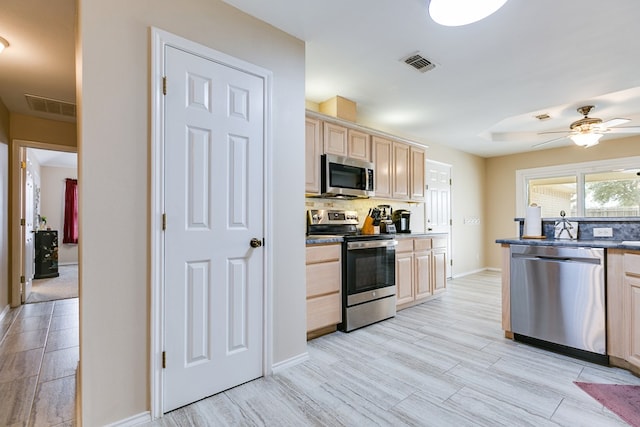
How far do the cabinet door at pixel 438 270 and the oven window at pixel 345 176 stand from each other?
1.43 metres

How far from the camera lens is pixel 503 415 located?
1.71 metres

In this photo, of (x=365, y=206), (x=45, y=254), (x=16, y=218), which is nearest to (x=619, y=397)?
(x=365, y=206)

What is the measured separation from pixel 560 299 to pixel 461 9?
2.25m

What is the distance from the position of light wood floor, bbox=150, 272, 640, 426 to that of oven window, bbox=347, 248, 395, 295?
1.53 feet

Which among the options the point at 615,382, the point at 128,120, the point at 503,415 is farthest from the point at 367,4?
the point at 615,382

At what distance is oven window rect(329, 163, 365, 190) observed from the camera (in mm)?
3369

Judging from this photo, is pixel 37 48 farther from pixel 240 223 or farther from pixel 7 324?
pixel 7 324

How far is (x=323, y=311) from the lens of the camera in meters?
2.84

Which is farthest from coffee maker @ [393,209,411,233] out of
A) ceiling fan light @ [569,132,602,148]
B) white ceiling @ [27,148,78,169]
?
white ceiling @ [27,148,78,169]

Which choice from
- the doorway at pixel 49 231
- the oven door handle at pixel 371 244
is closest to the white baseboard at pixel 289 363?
the oven door handle at pixel 371 244

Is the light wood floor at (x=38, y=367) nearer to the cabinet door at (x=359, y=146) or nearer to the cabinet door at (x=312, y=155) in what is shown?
the cabinet door at (x=312, y=155)

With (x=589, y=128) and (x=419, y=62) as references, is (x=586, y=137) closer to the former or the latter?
(x=589, y=128)

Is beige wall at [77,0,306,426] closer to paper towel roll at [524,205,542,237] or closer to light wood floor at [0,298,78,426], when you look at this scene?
light wood floor at [0,298,78,426]

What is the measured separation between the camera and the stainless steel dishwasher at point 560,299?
7.63ft
